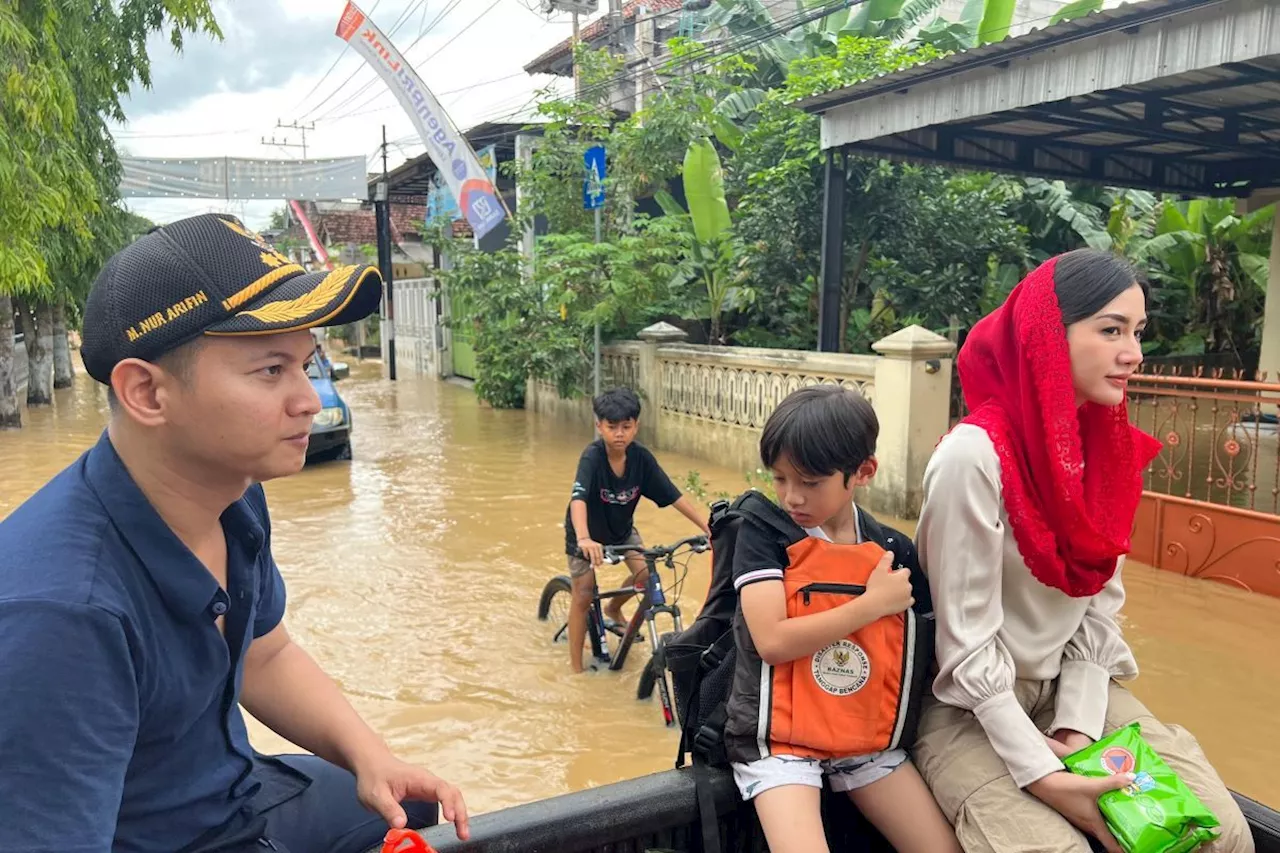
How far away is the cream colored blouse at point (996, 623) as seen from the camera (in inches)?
71.7

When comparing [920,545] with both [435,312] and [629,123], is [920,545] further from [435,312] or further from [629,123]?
[435,312]

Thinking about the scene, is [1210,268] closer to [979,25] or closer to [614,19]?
[979,25]

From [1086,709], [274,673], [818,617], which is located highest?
[818,617]

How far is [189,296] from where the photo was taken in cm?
129

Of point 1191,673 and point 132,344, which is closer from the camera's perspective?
point 132,344

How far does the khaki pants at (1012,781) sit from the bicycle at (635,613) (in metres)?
1.59

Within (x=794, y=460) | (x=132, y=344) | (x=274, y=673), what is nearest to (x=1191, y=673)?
(x=794, y=460)

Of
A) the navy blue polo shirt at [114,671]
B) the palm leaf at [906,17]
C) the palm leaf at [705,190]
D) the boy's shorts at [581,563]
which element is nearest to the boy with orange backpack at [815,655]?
the navy blue polo shirt at [114,671]

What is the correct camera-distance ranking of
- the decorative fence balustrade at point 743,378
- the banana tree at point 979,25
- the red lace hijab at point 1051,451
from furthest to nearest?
the banana tree at point 979,25 → the decorative fence balustrade at point 743,378 → the red lace hijab at point 1051,451

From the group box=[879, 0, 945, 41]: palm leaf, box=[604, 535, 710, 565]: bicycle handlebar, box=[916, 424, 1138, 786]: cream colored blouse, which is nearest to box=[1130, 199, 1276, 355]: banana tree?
box=[879, 0, 945, 41]: palm leaf

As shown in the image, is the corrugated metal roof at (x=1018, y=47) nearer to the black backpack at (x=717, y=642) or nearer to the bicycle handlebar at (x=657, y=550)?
the bicycle handlebar at (x=657, y=550)

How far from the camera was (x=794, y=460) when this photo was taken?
6.30 ft

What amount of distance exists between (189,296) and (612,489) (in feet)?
10.9

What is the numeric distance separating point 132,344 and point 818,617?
1.25m
